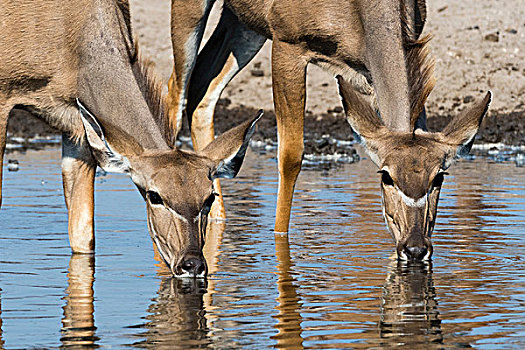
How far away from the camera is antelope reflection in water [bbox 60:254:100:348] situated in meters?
7.30

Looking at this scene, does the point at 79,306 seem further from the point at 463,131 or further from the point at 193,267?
the point at 463,131

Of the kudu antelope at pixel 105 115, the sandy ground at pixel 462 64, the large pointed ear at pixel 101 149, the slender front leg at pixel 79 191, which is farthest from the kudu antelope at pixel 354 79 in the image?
the sandy ground at pixel 462 64

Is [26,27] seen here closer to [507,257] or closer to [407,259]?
[407,259]

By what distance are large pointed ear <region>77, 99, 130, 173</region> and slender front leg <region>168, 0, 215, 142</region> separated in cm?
503

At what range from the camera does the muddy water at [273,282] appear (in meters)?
7.41

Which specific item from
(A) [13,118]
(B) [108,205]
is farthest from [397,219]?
(A) [13,118]

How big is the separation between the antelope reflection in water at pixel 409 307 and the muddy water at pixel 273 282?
0.5 inches

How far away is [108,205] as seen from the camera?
1380cm

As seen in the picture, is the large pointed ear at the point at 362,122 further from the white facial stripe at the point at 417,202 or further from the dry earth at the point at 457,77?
the dry earth at the point at 457,77

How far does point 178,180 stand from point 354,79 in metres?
4.08

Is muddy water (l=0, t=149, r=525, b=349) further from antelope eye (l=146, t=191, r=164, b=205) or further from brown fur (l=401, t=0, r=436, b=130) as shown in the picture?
brown fur (l=401, t=0, r=436, b=130)

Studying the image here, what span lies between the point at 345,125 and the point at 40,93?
14.4 metres

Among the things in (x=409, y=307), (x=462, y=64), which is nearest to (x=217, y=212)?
(x=409, y=307)

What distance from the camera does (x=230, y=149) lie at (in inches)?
346
